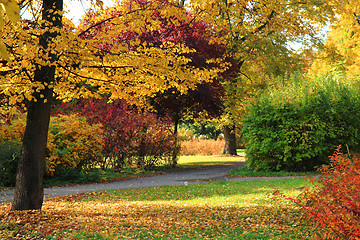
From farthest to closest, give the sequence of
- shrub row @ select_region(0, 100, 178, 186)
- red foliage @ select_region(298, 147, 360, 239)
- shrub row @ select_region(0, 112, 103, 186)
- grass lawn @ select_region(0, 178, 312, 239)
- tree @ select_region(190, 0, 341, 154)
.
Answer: tree @ select_region(190, 0, 341, 154), shrub row @ select_region(0, 100, 178, 186), shrub row @ select_region(0, 112, 103, 186), grass lawn @ select_region(0, 178, 312, 239), red foliage @ select_region(298, 147, 360, 239)

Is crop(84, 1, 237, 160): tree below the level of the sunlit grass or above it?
above

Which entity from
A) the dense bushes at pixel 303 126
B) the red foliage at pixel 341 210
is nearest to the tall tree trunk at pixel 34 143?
the red foliage at pixel 341 210

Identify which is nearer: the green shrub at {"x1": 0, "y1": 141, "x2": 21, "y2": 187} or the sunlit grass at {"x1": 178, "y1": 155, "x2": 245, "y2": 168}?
the green shrub at {"x1": 0, "y1": 141, "x2": 21, "y2": 187}

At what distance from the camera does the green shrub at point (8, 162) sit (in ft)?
32.4

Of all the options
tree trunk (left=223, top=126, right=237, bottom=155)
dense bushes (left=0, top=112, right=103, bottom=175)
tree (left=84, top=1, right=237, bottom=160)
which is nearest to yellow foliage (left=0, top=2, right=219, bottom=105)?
dense bushes (left=0, top=112, right=103, bottom=175)

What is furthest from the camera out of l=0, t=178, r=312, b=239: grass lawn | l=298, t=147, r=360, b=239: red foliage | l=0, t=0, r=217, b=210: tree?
l=0, t=0, r=217, b=210: tree

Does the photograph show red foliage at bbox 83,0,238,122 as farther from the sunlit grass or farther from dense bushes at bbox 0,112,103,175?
dense bushes at bbox 0,112,103,175

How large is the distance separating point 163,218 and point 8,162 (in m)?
6.04

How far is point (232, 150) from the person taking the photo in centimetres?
2483

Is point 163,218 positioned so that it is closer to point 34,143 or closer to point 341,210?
point 34,143

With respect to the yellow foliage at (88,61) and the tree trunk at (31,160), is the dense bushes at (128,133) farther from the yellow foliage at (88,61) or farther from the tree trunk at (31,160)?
the tree trunk at (31,160)

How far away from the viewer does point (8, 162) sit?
9.92m

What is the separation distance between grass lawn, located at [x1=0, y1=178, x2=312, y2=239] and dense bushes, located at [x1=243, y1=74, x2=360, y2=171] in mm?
4452

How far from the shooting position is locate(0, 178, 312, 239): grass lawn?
5020 mm
